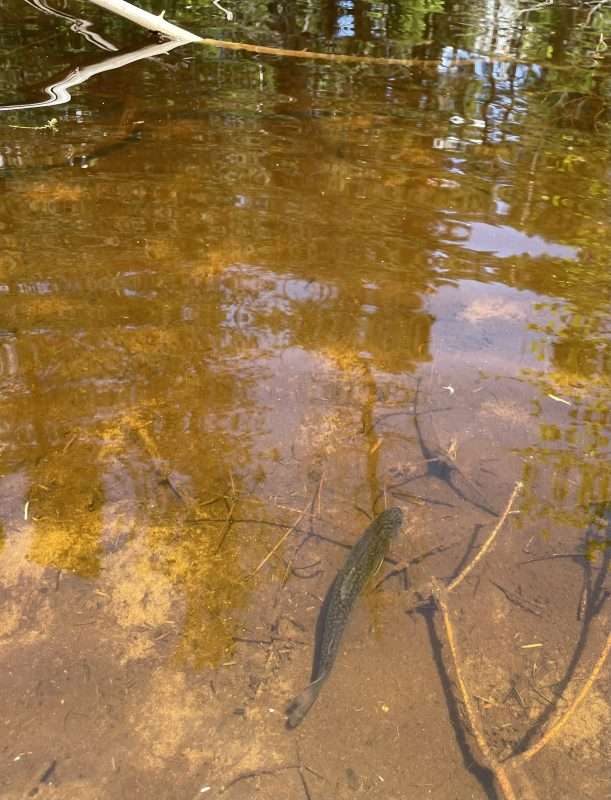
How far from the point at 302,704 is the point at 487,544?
1.13 metres

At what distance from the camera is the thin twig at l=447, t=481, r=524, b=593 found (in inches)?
120

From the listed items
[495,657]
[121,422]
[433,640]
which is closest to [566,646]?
[495,657]

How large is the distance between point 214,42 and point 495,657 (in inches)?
364

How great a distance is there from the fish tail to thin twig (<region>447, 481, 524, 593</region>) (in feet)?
2.43

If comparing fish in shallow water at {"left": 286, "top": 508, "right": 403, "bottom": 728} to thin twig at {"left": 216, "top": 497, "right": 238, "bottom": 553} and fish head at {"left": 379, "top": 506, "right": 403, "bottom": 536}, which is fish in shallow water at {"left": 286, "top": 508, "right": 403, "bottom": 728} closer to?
fish head at {"left": 379, "top": 506, "right": 403, "bottom": 536}

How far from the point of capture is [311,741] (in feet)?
8.21

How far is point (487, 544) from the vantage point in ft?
10.4

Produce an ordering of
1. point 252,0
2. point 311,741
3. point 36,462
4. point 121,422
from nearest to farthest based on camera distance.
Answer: point 311,741
point 36,462
point 121,422
point 252,0

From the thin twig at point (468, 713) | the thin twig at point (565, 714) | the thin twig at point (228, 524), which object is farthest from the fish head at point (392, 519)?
the thin twig at point (565, 714)

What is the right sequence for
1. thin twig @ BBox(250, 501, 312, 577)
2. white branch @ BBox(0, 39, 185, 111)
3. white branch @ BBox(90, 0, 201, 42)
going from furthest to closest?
white branch @ BBox(90, 0, 201, 42), white branch @ BBox(0, 39, 185, 111), thin twig @ BBox(250, 501, 312, 577)

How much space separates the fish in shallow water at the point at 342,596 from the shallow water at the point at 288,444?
5cm

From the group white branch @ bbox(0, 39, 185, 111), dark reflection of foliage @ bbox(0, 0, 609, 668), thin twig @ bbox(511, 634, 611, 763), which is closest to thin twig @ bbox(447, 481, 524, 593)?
dark reflection of foliage @ bbox(0, 0, 609, 668)

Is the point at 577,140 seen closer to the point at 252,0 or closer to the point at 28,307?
the point at 28,307

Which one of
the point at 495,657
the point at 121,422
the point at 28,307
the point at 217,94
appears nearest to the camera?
the point at 495,657
